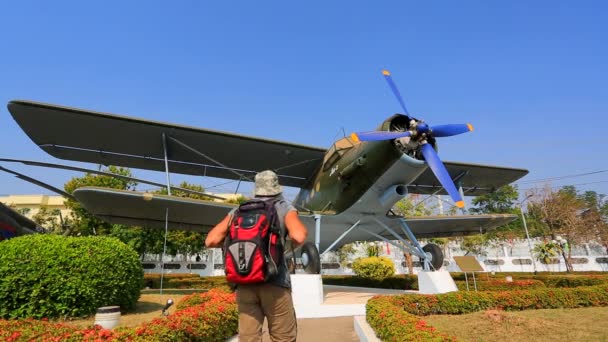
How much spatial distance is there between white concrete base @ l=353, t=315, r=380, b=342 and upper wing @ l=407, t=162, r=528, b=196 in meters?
8.58

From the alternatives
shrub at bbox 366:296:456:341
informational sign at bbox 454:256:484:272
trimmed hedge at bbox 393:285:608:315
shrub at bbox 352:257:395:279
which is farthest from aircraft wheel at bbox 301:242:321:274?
shrub at bbox 352:257:395:279

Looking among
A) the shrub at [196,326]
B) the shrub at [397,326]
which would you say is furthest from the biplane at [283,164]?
the shrub at [196,326]

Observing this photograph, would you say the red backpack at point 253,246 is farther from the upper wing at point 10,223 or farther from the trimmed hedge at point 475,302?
the upper wing at point 10,223

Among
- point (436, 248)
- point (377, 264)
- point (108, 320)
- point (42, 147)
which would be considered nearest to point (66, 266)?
point (108, 320)

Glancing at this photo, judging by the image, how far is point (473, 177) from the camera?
Answer: 1555cm

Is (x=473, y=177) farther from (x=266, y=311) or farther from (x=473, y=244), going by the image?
(x=473, y=244)

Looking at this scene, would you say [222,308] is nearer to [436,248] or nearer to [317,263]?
[317,263]

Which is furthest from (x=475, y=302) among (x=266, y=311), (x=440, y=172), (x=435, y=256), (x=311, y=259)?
(x=266, y=311)

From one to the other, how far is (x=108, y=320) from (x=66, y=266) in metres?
2.02

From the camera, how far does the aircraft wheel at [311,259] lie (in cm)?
994

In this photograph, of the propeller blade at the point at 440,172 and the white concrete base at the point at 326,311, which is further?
the propeller blade at the point at 440,172

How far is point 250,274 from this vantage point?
96.0 inches

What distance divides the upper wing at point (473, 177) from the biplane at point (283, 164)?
72 mm

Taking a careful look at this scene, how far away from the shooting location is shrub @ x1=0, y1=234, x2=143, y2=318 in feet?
21.9
